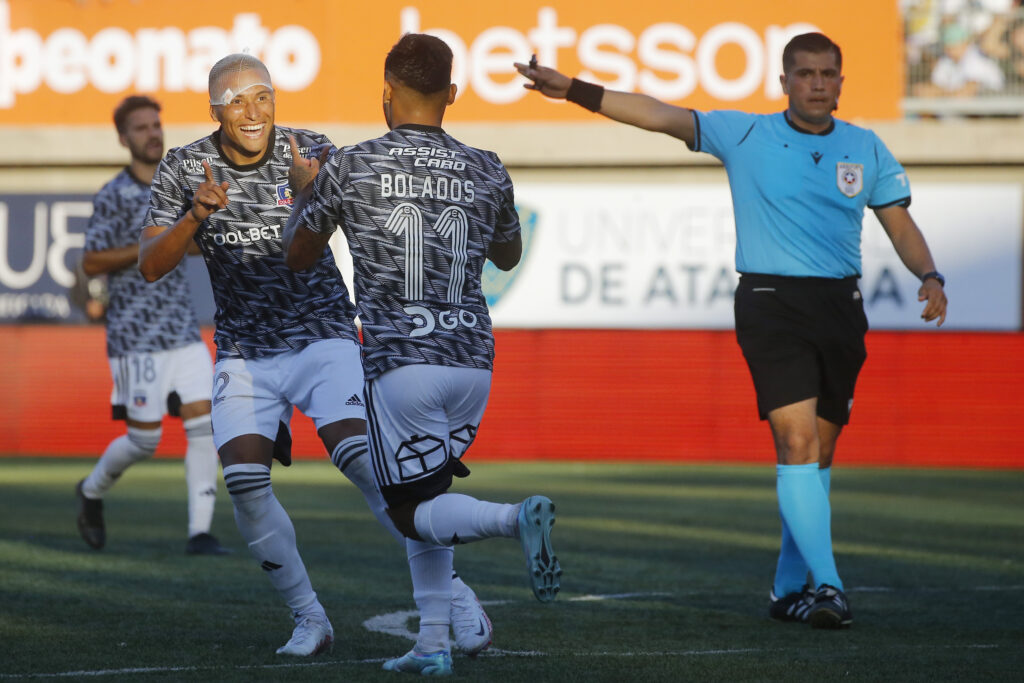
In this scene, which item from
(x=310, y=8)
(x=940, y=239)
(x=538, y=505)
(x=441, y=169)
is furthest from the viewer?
(x=310, y=8)

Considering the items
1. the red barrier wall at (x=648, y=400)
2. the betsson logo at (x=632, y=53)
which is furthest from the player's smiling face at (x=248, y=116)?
the betsson logo at (x=632, y=53)

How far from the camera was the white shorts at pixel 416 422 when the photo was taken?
15.3 ft

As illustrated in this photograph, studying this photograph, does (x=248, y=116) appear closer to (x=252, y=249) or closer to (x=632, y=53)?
(x=252, y=249)

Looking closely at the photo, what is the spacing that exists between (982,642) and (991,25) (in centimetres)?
1706

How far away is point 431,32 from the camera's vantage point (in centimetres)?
2133

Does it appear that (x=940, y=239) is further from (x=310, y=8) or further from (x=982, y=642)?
(x=982, y=642)

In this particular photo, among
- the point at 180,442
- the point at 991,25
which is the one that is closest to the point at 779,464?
the point at 180,442

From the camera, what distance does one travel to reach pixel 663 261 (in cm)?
→ 2125

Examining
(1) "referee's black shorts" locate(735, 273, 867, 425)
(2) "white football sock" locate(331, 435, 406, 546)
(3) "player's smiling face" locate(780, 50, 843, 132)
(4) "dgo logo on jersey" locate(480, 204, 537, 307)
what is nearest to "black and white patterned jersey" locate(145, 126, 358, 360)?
(2) "white football sock" locate(331, 435, 406, 546)

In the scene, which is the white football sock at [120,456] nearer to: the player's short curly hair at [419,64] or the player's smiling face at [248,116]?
the player's smiling face at [248,116]

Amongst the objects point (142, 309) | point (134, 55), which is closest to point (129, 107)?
point (142, 309)

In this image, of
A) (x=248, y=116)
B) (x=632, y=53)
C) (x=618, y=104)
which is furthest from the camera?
(x=632, y=53)

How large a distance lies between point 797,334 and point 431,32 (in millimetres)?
15807

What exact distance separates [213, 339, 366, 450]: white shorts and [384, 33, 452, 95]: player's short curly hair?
119 centimetres
